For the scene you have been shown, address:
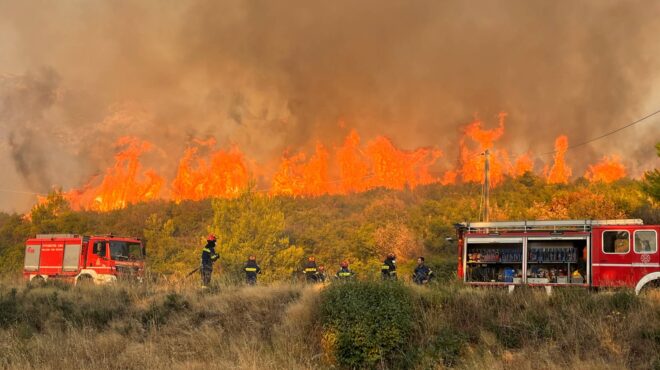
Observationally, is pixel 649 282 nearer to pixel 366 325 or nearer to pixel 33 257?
pixel 366 325

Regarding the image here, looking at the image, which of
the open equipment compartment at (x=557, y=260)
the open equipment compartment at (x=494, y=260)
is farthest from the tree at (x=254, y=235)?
the open equipment compartment at (x=557, y=260)

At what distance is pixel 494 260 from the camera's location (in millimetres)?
19031

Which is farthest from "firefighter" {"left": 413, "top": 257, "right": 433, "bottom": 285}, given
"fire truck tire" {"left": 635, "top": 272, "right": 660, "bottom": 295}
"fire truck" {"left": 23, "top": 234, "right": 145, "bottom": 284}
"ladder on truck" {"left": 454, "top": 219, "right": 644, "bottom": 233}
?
"fire truck" {"left": 23, "top": 234, "right": 145, "bottom": 284}

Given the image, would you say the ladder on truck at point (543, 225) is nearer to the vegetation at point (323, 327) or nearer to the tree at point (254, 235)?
the vegetation at point (323, 327)

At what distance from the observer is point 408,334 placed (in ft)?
41.8

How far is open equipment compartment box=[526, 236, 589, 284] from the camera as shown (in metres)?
17.5

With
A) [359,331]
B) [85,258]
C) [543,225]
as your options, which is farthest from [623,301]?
[85,258]

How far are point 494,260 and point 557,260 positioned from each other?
1895mm

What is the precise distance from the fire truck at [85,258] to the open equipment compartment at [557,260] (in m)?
15.0

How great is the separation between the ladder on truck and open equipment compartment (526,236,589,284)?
13.5 inches

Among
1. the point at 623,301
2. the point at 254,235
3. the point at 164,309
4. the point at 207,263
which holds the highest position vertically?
the point at 254,235

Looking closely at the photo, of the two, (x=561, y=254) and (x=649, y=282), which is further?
(x=561, y=254)

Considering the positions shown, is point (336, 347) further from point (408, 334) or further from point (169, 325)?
point (169, 325)

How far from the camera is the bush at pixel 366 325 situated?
12141 millimetres
